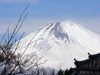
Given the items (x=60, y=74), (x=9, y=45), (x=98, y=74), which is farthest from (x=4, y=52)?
(x=60, y=74)

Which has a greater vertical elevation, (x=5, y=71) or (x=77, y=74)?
(x=77, y=74)

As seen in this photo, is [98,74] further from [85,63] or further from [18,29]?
[18,29]

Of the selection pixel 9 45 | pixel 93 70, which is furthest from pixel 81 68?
pixel 9 45

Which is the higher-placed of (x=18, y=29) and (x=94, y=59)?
(x=94, y=59)

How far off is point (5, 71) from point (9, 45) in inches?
41.6

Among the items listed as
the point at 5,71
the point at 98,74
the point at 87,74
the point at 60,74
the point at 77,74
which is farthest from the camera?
the point at 60,74

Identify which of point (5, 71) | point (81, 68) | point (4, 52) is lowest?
point (5, 71)

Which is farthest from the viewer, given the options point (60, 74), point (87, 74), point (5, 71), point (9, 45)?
point (60, 74)

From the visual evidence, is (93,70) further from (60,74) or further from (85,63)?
(60,74)

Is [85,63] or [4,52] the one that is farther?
[85,63]

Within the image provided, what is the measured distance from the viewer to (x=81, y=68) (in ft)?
185

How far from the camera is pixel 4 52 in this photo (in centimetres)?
1002

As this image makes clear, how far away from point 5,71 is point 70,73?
191 feet

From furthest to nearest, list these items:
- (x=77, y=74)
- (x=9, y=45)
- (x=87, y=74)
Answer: (x=77, y=74), (x=87, y=74), (x=9, y=45)
